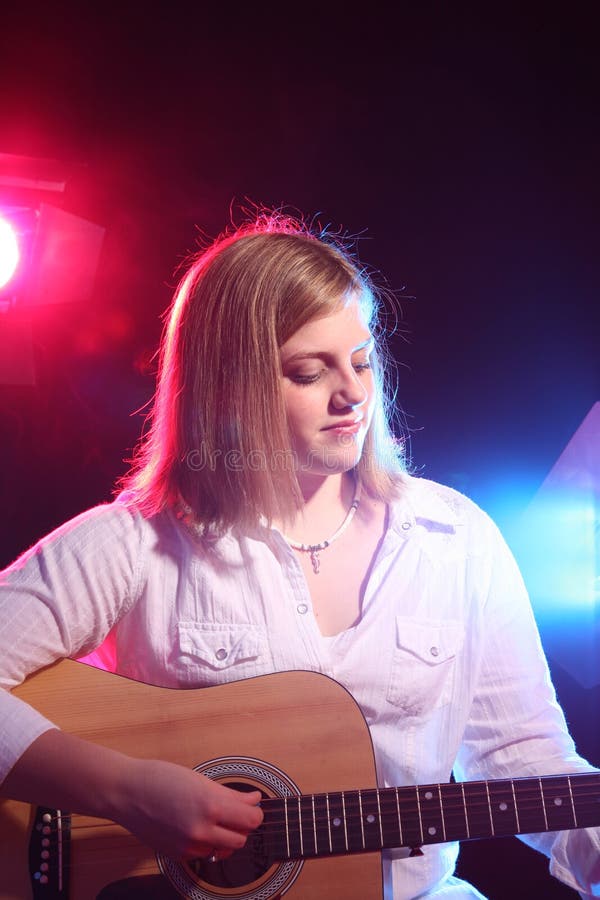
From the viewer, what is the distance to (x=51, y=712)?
163 centimetres

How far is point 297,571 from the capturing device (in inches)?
72.2

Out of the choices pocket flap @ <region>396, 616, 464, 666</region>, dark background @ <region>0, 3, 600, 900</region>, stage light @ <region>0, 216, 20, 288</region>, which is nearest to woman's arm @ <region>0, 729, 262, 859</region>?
pocket flap @ <region>396, 616, 464, 666</region>

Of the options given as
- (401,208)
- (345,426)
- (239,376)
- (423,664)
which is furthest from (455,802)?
(401,208)

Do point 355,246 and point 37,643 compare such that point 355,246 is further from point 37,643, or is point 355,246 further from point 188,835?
point 188,835

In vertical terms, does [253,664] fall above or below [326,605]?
below

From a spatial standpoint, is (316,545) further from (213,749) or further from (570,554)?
(570,554)

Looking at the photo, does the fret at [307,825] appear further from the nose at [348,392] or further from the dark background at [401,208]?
the dark background at [401,208]

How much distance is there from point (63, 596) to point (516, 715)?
3.56 feet

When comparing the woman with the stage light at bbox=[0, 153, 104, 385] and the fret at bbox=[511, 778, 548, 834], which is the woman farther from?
the stage light at bbox=[0, 153, 104, 385]

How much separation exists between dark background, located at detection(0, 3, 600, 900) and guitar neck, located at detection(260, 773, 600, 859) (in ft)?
3.47

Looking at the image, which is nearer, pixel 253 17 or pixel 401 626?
pixel 401 626

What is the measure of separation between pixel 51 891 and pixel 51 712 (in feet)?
1.10

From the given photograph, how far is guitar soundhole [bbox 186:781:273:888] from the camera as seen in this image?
148 centimetres

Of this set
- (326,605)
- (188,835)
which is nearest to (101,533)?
(326,605)
